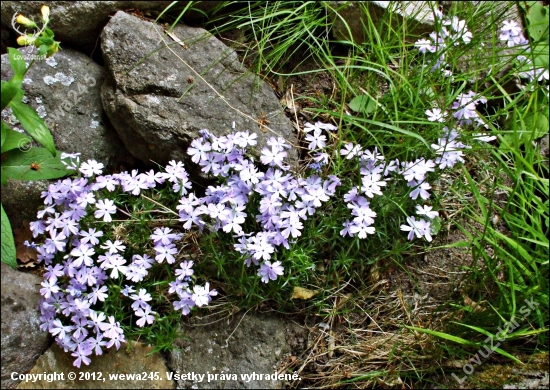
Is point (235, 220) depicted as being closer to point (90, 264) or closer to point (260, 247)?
point (260, 247)

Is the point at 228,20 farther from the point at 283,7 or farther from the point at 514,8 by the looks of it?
the point at 514,8

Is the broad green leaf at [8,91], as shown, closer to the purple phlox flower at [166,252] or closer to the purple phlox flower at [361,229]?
the purple phlox flower at [166,252]

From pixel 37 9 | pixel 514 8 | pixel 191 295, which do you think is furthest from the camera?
pixel 514 8

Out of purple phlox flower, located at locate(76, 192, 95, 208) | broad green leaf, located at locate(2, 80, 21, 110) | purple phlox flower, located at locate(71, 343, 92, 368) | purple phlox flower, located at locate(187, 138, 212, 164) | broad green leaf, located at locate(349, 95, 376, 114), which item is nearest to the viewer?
broad green leaf, located at locate(2, 80, 21, 110)

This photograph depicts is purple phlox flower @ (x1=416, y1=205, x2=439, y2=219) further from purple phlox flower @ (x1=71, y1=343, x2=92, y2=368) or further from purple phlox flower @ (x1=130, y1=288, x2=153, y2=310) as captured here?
purple phlox flower @ (x1=71, y1=343, x2=92, y2=368)

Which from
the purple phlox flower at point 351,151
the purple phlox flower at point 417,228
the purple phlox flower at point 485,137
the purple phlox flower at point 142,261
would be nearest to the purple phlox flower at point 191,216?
the purple phlox flower at point 142,261

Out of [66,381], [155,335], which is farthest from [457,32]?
[66,381]

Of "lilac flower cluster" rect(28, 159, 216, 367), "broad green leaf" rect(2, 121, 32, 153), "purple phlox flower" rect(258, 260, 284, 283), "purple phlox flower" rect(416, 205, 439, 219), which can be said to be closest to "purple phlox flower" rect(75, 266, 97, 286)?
"lilac flower cluster" rect(28, 159, 216, 367)
